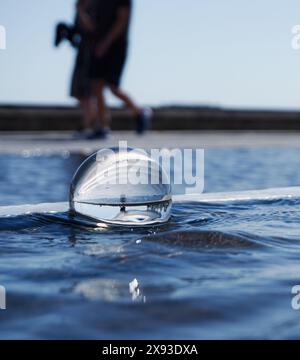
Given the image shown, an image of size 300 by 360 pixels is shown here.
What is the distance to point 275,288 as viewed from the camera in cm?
247

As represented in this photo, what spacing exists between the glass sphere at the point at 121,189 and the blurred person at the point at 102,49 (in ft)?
22.9

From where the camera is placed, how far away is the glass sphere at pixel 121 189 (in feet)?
11.8

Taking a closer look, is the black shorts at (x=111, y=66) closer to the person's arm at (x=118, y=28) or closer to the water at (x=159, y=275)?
the person's arm at (x=118, y=28)

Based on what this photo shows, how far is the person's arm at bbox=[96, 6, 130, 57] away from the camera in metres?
10.5

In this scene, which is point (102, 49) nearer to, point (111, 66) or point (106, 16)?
point (111, 66)

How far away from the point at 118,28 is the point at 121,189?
715cm

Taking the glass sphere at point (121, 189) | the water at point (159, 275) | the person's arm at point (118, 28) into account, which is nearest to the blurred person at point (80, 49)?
the person's arm at point (118, 28)

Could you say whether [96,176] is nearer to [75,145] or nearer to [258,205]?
[258,205]

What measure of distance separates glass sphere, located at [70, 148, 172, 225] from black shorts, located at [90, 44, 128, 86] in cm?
699

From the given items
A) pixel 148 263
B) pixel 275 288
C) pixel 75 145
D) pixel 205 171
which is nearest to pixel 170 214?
pixel 148 263

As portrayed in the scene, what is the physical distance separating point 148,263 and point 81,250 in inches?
13.9

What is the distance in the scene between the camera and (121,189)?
11.9 feet

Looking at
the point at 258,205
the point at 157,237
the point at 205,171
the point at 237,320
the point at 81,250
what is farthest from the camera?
the point at 205,171
